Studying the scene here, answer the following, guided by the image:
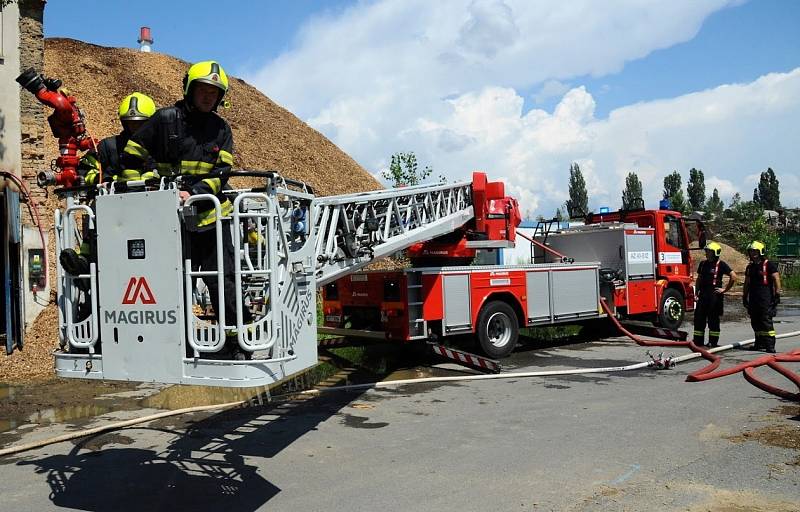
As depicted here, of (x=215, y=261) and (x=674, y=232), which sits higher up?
(x=674, y=232)

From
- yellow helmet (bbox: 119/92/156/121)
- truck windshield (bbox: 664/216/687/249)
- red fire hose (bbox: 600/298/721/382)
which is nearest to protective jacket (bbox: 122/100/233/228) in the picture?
yellow helmet (bbox: 119/92/156/121)

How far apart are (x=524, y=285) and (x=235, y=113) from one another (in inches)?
707

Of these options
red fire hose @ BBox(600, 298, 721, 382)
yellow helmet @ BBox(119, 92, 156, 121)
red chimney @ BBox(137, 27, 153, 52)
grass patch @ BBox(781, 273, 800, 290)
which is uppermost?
red chimney @ BBox(137, 27, 153, 52)

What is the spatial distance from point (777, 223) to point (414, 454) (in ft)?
139

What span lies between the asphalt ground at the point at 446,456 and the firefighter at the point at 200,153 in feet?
4.33

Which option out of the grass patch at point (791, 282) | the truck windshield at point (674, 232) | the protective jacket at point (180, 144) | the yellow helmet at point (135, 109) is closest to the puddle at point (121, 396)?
the protective jacket at point (180, 144)

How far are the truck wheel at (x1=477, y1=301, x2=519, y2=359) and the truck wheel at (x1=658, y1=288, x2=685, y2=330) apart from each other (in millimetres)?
4014

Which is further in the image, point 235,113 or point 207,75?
point 235,113

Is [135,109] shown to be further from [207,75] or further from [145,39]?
[145,39]

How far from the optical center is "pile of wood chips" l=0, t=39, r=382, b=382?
2184 centimetres

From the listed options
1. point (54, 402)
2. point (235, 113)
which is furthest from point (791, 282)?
A: point (54, 402)

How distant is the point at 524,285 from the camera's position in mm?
10664

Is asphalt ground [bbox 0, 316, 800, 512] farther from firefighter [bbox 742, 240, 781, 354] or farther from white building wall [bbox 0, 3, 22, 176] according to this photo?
white building wall [bbox 0, 3, 22, 176]

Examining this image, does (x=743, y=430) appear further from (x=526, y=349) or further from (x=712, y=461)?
(x=526, y=349)
